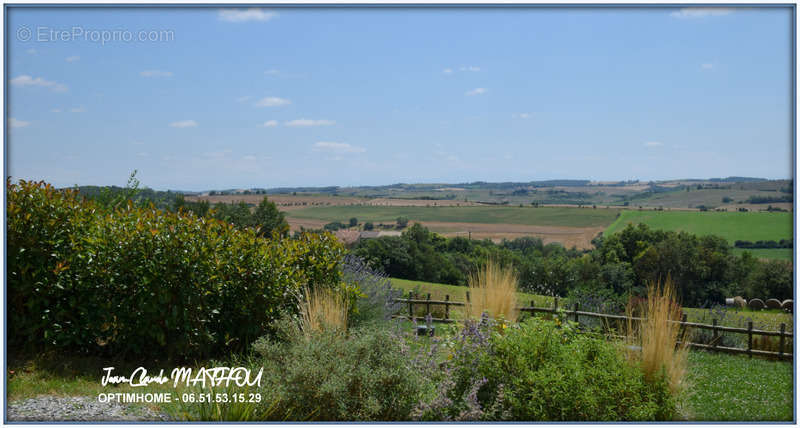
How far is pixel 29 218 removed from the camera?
14.4 ft

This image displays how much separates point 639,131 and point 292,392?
187 inches

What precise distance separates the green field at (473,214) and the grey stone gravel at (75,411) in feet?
Result: 29.4

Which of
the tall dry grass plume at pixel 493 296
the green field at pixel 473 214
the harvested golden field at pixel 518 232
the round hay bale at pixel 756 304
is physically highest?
the green field at pixel 473 214

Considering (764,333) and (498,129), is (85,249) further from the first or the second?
(764,333)

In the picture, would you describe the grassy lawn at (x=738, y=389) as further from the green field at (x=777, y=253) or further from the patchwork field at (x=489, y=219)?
the patchwork field at (x=489, y=219)

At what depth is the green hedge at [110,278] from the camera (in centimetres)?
434

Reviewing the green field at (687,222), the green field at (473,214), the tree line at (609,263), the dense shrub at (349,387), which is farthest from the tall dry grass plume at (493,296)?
the green field at (687,222)

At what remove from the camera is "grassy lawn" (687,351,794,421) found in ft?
12.7

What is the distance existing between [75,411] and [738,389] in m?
5.69

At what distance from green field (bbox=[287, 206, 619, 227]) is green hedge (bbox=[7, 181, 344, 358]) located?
784cm

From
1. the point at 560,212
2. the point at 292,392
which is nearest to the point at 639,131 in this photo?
the point at 292,392

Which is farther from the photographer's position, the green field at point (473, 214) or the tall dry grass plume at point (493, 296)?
the green field at point (473, 214)

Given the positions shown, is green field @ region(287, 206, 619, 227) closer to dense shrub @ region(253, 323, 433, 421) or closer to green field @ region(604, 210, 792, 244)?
green field @ region(604, 210, 792, 244)

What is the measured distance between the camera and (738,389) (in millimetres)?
5191
